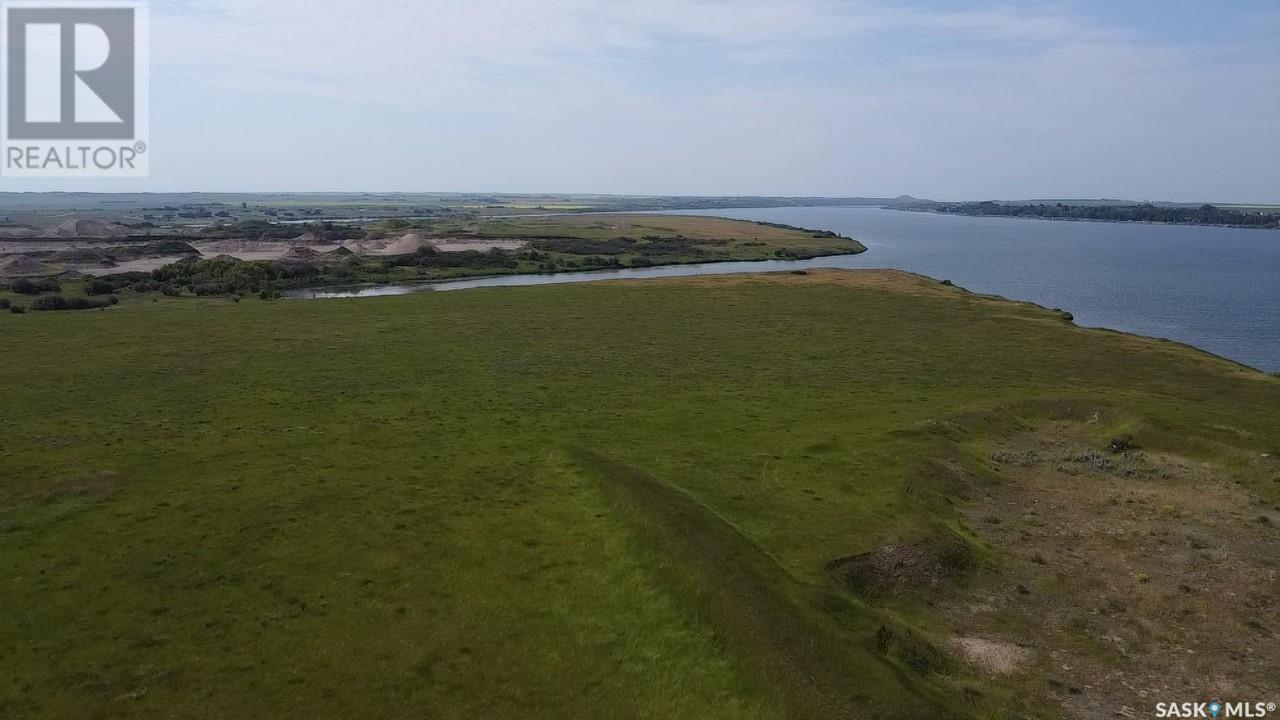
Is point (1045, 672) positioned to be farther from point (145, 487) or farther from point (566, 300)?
point (566, 300)

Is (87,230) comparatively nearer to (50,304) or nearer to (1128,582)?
(50,304)

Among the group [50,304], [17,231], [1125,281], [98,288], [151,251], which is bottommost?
[50,304]

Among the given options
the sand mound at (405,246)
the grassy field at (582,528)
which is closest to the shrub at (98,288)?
the grassy field at (582,528)

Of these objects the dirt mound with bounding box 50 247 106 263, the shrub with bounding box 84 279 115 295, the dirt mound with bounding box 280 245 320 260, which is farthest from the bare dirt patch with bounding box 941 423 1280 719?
the dirt mound with bounding box 50 247 106 263

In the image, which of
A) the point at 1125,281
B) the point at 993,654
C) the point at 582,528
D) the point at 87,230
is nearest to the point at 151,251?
the point at 87,230

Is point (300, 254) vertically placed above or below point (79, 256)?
above

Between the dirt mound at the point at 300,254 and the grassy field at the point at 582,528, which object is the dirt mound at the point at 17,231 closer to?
the dirt mound at the point at 300,254
